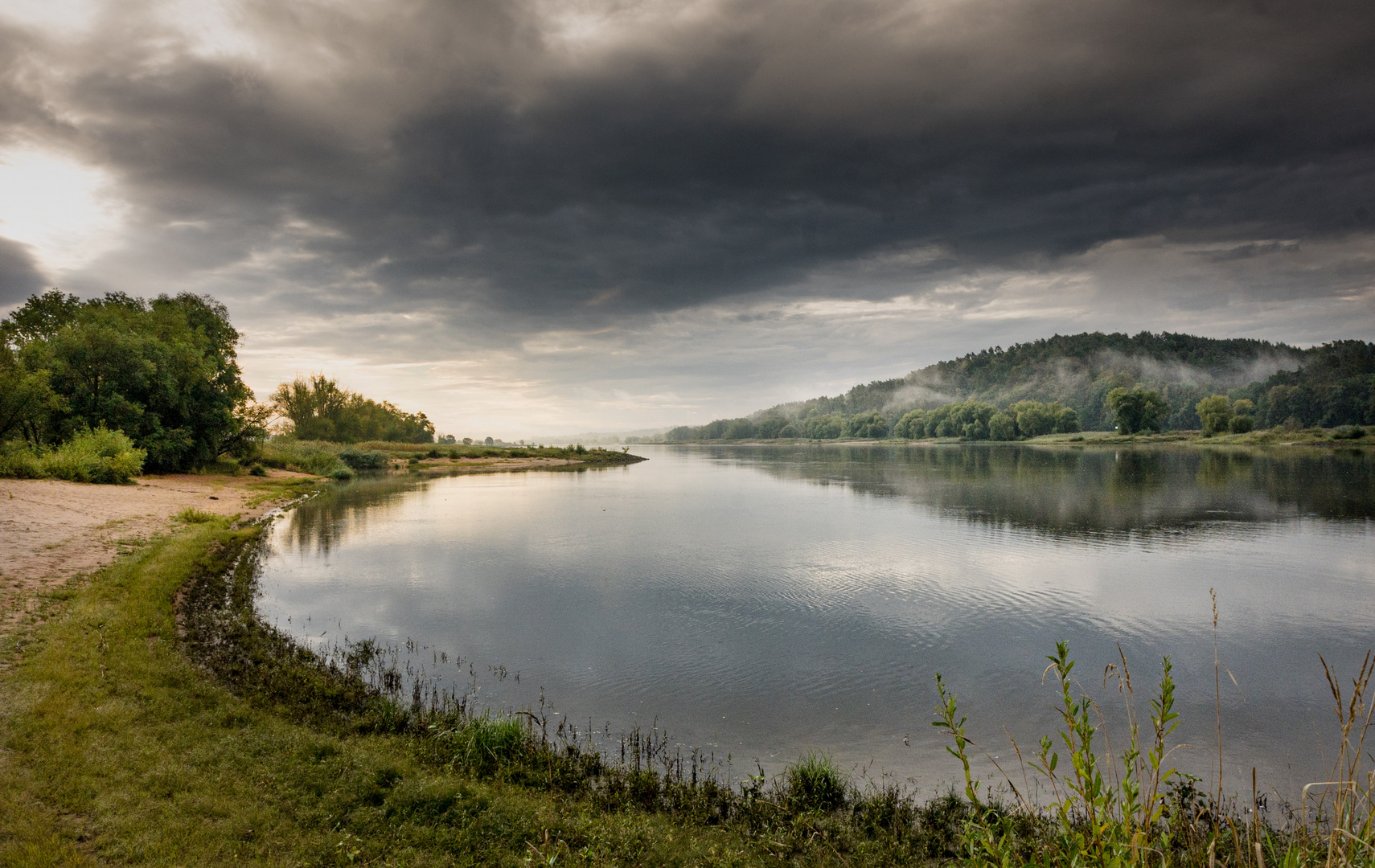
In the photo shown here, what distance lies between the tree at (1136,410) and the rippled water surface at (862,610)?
11574 cm

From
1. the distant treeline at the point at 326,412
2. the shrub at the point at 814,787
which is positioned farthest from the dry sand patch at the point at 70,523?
the distant treeline at the point at 326,412

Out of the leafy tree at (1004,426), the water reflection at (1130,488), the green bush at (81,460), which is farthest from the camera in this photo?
the leafy tree at (1004,426)

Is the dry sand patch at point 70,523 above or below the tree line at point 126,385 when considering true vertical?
below

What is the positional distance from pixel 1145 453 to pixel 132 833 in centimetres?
12576

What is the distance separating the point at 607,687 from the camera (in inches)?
489

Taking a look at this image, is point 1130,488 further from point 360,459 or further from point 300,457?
point 360,459

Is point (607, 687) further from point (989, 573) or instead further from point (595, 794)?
point (989, 573)

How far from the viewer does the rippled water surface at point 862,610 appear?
11133 mm

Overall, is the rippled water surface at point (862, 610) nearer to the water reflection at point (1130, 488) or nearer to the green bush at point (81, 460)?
the water reflection at point (1130, 488)

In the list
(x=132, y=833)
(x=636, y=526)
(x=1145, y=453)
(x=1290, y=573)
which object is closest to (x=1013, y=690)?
(x=132, y=833)

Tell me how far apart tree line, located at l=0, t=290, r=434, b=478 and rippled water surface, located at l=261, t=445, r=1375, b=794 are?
1394 cm

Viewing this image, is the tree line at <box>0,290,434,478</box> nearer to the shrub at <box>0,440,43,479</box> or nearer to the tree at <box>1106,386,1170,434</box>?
the shrub at <box>0,440,43,479</box>

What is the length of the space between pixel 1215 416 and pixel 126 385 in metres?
166

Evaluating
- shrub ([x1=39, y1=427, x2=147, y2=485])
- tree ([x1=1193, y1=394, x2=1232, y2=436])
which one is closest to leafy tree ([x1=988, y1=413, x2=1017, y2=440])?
tree ([x1=1193, y1=394, x2=1232, y2=436])
